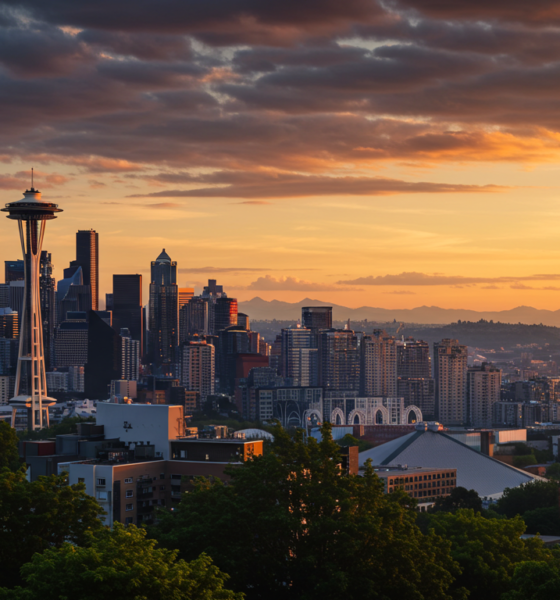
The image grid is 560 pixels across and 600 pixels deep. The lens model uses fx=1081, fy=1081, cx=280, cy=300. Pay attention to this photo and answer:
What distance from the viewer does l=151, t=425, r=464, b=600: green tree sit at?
34.1 m

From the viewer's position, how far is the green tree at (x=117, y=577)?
83.1ft

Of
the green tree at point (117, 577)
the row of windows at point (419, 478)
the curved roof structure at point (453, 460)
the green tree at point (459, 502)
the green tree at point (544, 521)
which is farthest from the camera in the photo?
the curved roof structure at point (453, 460)

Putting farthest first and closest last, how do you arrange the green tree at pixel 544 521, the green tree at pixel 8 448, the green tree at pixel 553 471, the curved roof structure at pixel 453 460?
the green tree at pixel 553 471, the curved roof structure at pixel 453 460, the green tree at pixel 544 521, the green tree at pixel 8 448

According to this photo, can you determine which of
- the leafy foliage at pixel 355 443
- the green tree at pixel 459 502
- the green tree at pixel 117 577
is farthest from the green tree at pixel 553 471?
the green tree at pixel 117 577

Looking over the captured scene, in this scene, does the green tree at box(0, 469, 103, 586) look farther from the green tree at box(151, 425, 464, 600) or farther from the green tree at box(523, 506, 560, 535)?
the green tree at box(523, 506, 560, 535)

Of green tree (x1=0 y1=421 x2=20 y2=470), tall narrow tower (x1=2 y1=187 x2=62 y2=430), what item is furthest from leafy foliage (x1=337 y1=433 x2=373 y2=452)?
green tree (x1=0 y1=421 x2=20 y2=470)

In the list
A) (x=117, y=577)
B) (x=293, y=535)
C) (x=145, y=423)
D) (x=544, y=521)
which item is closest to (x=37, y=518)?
(x=293, y=535)

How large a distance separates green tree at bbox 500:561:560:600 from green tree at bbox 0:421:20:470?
35.0 m

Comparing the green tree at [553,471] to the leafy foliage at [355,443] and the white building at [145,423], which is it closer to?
the leafy foliage at [355,443]

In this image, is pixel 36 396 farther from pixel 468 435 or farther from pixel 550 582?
pixel 550 582

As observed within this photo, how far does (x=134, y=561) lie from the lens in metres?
26.1

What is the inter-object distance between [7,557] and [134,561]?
34.3ft

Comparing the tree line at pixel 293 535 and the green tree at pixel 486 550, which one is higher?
the tree line at pixel 293 535

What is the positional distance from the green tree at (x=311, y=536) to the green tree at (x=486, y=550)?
113 inches
